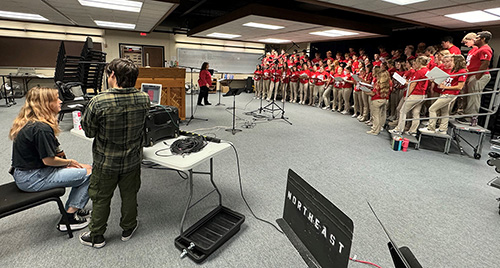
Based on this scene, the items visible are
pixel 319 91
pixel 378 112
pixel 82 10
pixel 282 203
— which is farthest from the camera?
pixel 319 91

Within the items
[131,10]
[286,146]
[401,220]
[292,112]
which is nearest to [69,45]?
[131,10]

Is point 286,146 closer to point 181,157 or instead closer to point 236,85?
point 181,157

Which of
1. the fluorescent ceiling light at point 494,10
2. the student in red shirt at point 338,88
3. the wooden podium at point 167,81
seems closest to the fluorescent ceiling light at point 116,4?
the wooden podium at point 167,81

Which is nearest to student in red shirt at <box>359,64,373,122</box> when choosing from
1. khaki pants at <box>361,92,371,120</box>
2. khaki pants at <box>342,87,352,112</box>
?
khaki pants at <box>361,92,371,120</box>

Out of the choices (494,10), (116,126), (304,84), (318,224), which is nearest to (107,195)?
(116,126)

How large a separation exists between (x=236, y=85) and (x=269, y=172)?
36.8 feet

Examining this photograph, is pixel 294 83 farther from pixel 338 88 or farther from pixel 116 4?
pixel 116 4

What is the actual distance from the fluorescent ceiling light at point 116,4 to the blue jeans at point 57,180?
4.73 m

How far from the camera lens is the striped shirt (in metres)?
1.70

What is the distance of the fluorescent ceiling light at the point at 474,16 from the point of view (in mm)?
5078

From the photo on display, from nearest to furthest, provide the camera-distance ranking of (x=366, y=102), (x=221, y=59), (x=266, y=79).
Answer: (x=366, y=102)
(x=266, y=79)
(x=221, y=59)

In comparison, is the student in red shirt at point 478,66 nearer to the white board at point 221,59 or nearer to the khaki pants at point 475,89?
the khaki pants at point 475,89

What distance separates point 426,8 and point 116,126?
5782 millimetres

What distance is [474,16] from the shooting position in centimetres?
533
